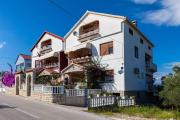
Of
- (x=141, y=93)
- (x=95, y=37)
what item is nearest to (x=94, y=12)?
(x=95, y=37)

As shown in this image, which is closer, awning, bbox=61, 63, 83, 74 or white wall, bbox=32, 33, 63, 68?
awning, bbox=61, 63, 83, 74

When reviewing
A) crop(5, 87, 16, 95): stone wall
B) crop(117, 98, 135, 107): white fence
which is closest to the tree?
crop(117, 98, 135, 107): white fence

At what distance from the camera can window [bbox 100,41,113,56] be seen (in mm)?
33188

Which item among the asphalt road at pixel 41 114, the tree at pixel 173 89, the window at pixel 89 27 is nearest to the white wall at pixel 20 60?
the window at pixel 89 27

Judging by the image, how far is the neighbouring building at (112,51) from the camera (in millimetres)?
31953

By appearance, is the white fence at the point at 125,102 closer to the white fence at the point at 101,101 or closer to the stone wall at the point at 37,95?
the white fence at the point at 101,101

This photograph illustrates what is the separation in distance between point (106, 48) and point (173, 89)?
12.3 metres

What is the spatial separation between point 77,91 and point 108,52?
32.1ft

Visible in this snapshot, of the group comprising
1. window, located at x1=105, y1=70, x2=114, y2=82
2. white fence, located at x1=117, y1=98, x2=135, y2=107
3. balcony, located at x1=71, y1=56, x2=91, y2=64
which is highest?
balcony, located at x1=71, y1=56, x2=91, y2=64

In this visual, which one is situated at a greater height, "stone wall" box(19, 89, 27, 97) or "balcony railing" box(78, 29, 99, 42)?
"balcony railing" box(78, 29, 99, 42)

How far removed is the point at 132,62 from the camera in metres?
33.8

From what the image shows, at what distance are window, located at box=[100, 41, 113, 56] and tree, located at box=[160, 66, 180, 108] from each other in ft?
32.6

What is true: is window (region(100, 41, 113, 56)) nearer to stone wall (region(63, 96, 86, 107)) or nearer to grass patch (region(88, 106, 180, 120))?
stone wall (region(63, 96, 86, 107))

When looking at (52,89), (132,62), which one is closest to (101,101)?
(52,89)
